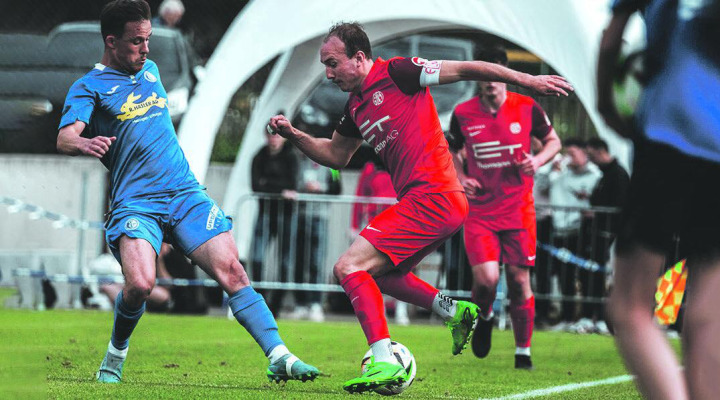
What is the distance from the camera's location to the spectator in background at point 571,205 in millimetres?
14078

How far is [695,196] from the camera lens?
3186mm

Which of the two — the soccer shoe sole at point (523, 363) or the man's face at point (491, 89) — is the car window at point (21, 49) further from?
the soccer shoe sole at point (523, 363)

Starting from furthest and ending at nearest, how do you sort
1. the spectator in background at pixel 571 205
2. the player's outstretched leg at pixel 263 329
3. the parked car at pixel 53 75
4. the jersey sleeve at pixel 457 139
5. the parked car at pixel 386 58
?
the parked car at pixel 53 75 → the parked car at pixel 386 58 → the spectator in background at pixel 571 205 → the jersey sleeve at pixel 457 139 → the player's outstretched leg at pixel 263 329

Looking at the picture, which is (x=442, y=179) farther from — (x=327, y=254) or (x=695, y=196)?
(x=327, y=254)

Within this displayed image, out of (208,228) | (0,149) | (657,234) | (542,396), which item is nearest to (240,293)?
(208,228)

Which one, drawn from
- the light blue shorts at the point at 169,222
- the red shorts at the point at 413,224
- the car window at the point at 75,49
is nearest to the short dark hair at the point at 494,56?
the red shorts at the point at 413,224

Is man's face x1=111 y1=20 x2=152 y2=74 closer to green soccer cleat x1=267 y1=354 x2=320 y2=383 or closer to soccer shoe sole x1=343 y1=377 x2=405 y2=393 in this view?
green soccer cleat x1=267 y1=354 x2=320 y2=383

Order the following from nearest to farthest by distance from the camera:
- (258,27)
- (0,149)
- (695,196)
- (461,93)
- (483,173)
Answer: (695,196) < (483,173) < (258,27) < (461,93) < (0,149)

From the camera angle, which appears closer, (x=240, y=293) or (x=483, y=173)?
(x=240, y=293)

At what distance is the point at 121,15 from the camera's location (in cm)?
609

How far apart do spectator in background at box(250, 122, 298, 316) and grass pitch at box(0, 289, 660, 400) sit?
1391 mm

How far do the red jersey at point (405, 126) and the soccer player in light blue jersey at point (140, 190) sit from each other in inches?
38.7

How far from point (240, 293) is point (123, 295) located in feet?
2.12

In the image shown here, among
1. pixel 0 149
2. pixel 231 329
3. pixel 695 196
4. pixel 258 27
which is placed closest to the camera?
pixel 695 196
